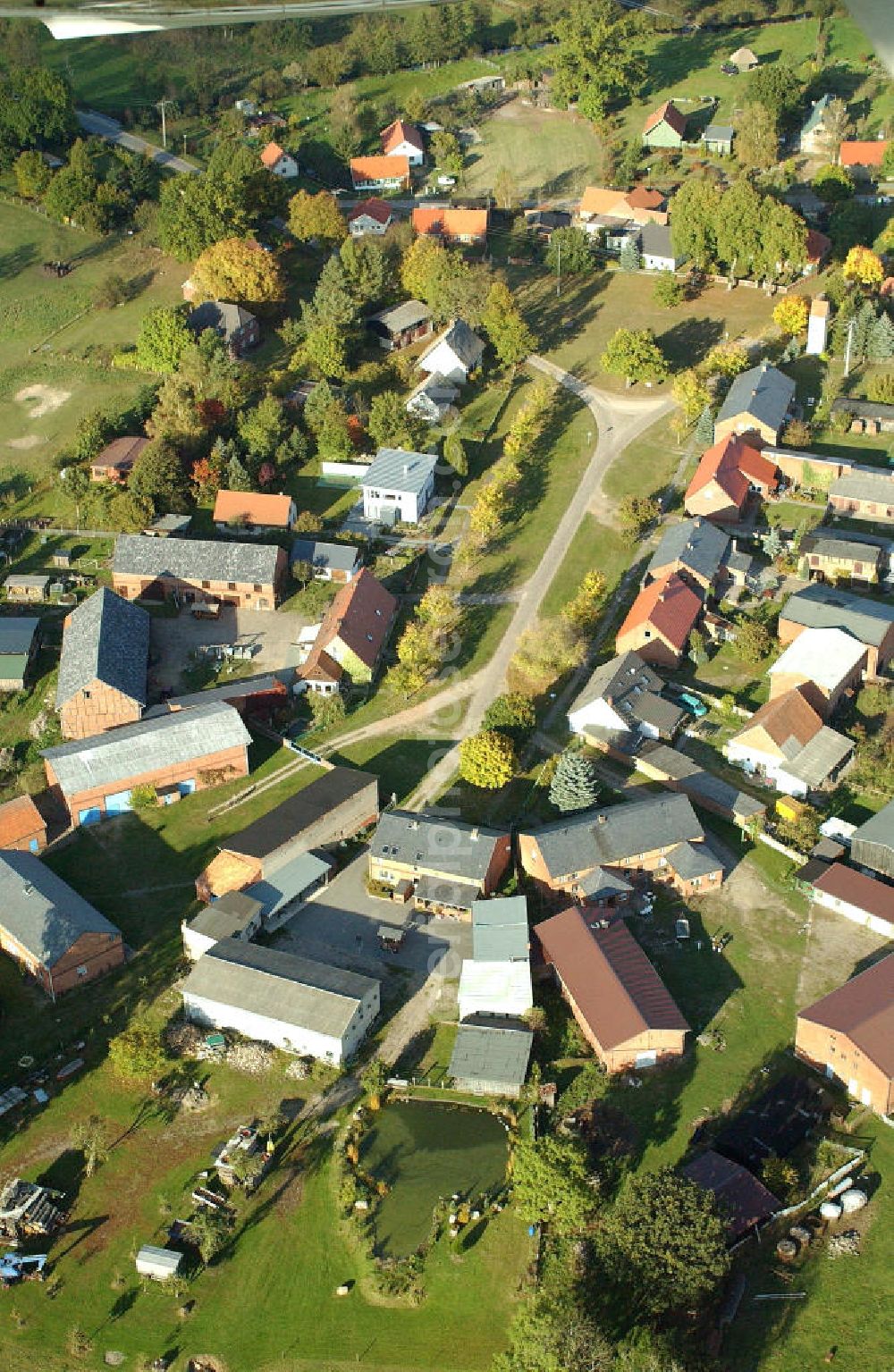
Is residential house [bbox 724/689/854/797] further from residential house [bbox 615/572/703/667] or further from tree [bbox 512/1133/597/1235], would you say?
tree [bbox 512/1133/597/1235]

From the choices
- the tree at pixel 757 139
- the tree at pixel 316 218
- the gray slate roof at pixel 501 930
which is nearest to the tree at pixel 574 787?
the gray slate roof at pixel 501 930

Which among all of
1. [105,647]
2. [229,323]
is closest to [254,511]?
[105,647]

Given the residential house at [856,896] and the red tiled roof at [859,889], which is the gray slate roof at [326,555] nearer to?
the residential house at [856,896]

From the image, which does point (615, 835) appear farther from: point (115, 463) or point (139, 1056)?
point (115, 463)

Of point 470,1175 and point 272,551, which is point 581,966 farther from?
point 272,551

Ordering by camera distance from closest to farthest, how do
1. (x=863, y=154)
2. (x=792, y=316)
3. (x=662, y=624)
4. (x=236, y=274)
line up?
(x=662, y=624), (x=792, y=316), (x=236, y=274), (x=863, y=154)

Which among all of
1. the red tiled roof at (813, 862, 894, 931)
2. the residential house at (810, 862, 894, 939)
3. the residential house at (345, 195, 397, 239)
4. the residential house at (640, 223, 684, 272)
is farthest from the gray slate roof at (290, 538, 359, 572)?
the residential house at (640, 223, 684, 272)
